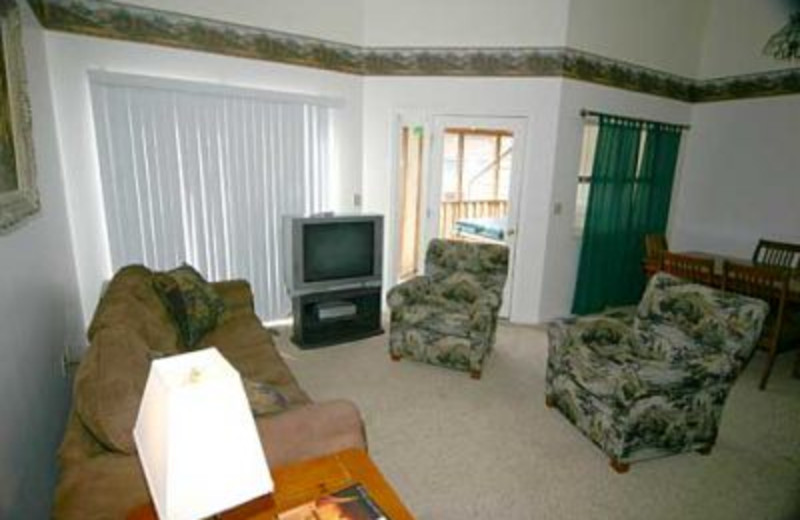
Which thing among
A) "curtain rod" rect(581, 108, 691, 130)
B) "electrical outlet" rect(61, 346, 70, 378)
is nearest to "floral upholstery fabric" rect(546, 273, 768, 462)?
"curtain rod" rect(581, 108, 691, 130)

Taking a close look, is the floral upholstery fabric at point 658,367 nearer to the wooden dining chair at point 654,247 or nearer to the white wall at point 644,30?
the wooden dining chair at point 654,247

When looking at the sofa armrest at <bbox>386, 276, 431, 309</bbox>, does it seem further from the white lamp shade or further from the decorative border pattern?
the white lamp shade

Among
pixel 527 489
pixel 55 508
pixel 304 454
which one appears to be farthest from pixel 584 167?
pixel 55 508

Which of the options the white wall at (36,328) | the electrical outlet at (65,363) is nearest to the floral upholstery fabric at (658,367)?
the white wall at (36,328)

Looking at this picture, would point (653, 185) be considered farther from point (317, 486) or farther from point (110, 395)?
point (110, 395)

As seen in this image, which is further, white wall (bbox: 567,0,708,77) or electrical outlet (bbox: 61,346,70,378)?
white wall (bbox: 567,0,708,77)

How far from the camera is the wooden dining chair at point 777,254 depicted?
3877mm

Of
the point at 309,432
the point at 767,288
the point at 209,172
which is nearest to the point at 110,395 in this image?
the point at 309,432

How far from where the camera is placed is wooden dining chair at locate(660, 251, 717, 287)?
3285 millimetres

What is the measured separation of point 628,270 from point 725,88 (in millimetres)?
2070

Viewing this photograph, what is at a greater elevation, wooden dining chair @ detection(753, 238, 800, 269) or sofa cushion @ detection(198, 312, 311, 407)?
wooden dining chair @ detection(753, 238, 800, 269)

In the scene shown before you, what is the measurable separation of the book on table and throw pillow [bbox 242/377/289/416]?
0.41 metres

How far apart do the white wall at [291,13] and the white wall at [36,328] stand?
1019 millimetres

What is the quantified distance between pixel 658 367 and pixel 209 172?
336cm
